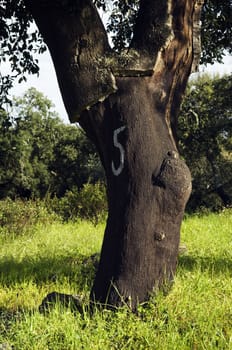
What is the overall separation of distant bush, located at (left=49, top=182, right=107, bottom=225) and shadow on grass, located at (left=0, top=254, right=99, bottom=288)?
6.98 metres

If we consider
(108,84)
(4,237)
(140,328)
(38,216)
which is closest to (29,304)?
(140,328)

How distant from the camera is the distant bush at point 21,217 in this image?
13.4 m

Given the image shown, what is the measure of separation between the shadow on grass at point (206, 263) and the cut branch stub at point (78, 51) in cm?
270

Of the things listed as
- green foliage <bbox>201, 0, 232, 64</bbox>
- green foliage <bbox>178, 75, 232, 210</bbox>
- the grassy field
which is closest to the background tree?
the grassy field

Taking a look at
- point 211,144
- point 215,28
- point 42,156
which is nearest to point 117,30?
point 215,28

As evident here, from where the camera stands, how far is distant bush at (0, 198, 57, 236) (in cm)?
1336

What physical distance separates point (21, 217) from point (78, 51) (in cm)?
1016

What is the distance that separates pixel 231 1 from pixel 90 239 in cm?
559

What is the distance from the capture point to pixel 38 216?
1480 centimetres

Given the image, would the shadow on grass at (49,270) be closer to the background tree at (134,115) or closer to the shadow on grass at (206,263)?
the shadow on grass at (206,263)

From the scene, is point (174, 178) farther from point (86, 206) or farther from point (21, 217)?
point (86, 206)

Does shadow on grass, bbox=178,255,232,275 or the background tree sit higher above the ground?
the background tree

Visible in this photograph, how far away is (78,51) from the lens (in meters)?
4.32

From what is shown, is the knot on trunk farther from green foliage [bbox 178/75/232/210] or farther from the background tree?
green foliage [bbox 178/75/232/210]
